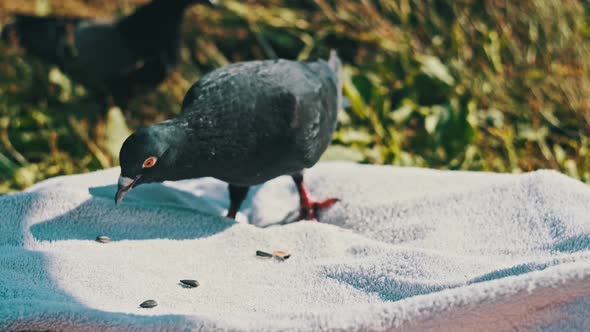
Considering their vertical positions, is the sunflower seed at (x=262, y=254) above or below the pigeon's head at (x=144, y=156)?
below

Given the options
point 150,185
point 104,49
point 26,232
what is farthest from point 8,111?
point 26,232

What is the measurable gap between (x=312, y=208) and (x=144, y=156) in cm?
80

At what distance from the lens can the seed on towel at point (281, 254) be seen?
2.36 metres

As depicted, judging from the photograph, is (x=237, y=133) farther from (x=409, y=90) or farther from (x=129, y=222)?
(x=409, y=90)

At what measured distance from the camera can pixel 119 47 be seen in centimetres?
416

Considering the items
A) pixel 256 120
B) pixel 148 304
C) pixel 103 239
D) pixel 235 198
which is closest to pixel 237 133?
pixel 256 120

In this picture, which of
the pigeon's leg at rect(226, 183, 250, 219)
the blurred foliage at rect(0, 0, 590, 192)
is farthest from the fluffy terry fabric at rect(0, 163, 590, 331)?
the blurred foliage at rect(0, 0, 590, 192)

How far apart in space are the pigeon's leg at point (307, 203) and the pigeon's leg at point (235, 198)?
0.19m

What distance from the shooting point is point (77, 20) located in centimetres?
438

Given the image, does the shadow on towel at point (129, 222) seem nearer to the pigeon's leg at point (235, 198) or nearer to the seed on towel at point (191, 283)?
the pigeon's leg at point (235, 198)

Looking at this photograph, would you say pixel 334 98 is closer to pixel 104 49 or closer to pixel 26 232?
pixel 26 232

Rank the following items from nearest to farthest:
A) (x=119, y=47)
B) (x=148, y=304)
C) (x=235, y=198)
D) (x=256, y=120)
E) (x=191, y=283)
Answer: (x=148, y=304), (x=191, y=283), (x=256, y=120), (x=235, y=198), (x=119, y=47)

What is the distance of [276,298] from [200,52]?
3.08 meters

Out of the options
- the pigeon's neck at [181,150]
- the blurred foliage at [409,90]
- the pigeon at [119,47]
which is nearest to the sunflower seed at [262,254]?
the pigeon's neck at [181,150]
